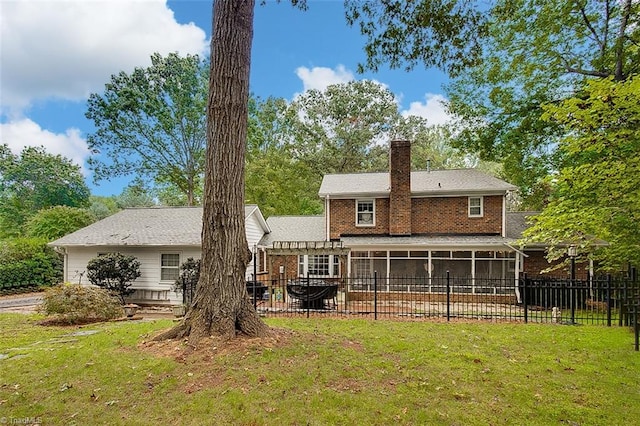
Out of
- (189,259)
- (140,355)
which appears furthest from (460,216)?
(140,355)

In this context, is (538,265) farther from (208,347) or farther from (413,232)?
(208,347)

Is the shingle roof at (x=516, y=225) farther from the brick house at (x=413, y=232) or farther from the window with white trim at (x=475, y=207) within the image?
the window with white trim at (x=475, y=207)

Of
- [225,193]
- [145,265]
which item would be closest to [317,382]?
[225,193]

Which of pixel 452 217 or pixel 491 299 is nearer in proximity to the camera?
pixel 491 299

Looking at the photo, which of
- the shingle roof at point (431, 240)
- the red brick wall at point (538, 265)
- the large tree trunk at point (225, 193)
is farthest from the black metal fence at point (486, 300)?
the large tree trunk at point (225, 193)

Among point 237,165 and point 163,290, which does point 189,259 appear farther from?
point 237,165

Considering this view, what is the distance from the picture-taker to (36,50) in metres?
8.04

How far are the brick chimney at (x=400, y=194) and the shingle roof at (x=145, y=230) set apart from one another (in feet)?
22.9

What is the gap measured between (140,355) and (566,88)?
62.7 feet

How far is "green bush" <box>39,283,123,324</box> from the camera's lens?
9984 mm

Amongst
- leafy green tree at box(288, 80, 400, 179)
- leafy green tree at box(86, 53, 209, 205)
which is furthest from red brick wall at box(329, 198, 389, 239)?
leafy green tree at box(86, 53, 209, 205)

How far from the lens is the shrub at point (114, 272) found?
14000 millimetres

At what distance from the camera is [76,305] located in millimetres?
10078

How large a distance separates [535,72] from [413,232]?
900 cm
